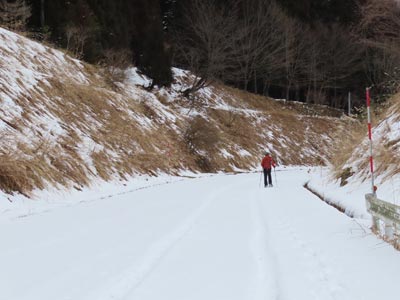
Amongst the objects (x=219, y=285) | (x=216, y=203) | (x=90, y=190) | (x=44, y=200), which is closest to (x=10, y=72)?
(x=90, y=190)

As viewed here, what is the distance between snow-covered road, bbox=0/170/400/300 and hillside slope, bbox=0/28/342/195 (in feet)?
13.1

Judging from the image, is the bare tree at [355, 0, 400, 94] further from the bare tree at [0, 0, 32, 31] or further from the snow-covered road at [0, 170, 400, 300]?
the bare tree at [0, 0, 32, 31]

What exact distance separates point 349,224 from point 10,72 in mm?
12774

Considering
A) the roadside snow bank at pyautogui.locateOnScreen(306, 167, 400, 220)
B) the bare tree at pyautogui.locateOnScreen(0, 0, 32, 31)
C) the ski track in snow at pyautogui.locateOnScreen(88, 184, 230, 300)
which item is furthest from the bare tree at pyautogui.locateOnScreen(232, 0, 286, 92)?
the ski track in snow at pyautogui.locateOnScreen(88, 184, 230, 300)

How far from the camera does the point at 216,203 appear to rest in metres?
11.7

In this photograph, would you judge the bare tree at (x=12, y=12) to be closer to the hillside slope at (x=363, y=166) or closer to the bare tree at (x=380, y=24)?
the hillside slope at (x=363, y=166)

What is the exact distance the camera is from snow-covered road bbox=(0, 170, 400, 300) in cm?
421

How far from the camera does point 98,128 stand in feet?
60.7

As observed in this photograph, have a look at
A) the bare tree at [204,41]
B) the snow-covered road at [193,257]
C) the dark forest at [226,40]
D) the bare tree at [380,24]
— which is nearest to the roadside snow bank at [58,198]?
the snow-covered road at [193,257]

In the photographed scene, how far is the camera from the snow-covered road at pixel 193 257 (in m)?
4.21

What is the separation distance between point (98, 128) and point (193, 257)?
541 inches

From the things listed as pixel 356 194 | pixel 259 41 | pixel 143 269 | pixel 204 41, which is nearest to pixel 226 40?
pixel 204 41

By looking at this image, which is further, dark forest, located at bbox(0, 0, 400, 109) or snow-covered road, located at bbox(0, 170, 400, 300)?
dark forest, located at bbox(0, 0, 400, 109)

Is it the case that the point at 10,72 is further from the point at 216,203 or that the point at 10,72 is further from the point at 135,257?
the point at 135,257
